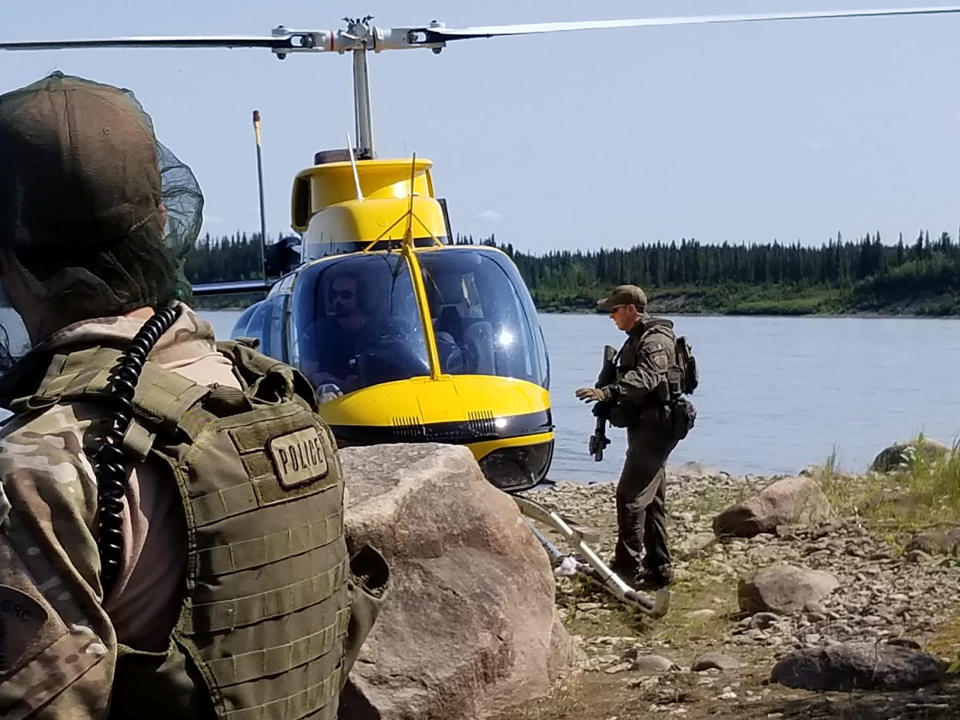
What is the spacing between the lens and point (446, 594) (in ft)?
19.5

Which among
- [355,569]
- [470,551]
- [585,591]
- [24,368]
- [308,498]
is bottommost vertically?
[585,591]

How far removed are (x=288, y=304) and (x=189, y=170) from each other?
644cm

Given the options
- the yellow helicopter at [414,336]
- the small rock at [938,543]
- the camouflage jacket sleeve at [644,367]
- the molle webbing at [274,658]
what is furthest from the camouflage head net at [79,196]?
the small rock at [938,543]

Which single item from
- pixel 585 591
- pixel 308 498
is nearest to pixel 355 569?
pixel 308 498

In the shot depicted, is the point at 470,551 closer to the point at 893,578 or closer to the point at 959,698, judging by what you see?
the point at 959,698

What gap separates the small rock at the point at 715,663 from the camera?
6461 millimetres

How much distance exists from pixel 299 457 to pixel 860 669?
4170mm

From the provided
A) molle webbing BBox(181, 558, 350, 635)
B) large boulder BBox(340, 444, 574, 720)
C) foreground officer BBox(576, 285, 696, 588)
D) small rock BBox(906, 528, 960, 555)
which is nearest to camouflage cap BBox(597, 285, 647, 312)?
foreground officer BBox(576, 285, 696, 588)

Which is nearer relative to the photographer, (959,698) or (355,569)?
(355,569)

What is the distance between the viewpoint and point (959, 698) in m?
5.30

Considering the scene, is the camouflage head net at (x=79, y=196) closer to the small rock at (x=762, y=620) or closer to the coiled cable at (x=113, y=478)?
the coiled cable at (x=113, y=478)

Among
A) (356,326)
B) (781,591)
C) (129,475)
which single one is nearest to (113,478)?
(129,475)

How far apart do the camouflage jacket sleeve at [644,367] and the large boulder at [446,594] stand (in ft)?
6.36

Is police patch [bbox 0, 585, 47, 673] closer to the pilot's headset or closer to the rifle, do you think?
the pilot's headset
